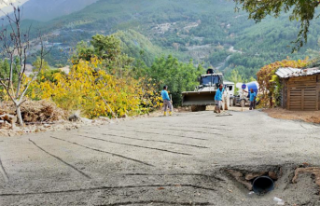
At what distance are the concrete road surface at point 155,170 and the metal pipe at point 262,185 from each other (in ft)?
0.31

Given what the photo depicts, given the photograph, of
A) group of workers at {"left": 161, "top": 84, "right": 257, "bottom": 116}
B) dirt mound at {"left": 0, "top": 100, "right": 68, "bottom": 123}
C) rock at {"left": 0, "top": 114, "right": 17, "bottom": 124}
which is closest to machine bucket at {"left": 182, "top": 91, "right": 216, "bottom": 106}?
group of workers at {"left": 161, "top": 84, "right": 257, "bottom": 116}

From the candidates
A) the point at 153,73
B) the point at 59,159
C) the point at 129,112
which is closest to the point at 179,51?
the point at 153,73

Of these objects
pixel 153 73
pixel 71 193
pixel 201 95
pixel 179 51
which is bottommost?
pixel 71 193

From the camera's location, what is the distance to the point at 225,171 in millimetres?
3475

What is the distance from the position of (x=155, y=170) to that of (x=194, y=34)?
154823mm

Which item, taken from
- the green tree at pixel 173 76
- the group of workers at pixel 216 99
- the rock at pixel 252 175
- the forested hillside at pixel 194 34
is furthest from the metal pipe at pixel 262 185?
the forested hillside at pixel 194 34

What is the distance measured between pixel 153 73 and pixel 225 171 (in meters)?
20.5

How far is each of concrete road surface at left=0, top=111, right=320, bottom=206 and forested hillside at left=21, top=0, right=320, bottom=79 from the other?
6244cm

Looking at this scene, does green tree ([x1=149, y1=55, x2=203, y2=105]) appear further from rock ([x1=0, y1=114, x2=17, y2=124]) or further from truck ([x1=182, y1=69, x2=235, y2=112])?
rock ([x1=0, y1=114, x2=17, y2=124])

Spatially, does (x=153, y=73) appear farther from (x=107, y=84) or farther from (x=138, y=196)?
(x=138, y=196)

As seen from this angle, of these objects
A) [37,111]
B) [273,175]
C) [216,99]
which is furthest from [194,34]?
[273,175]

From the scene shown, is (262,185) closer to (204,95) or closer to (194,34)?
(204,95)

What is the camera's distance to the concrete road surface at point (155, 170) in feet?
9.23

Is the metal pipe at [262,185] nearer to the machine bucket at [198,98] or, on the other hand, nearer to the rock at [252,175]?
the rock at [252,175]
